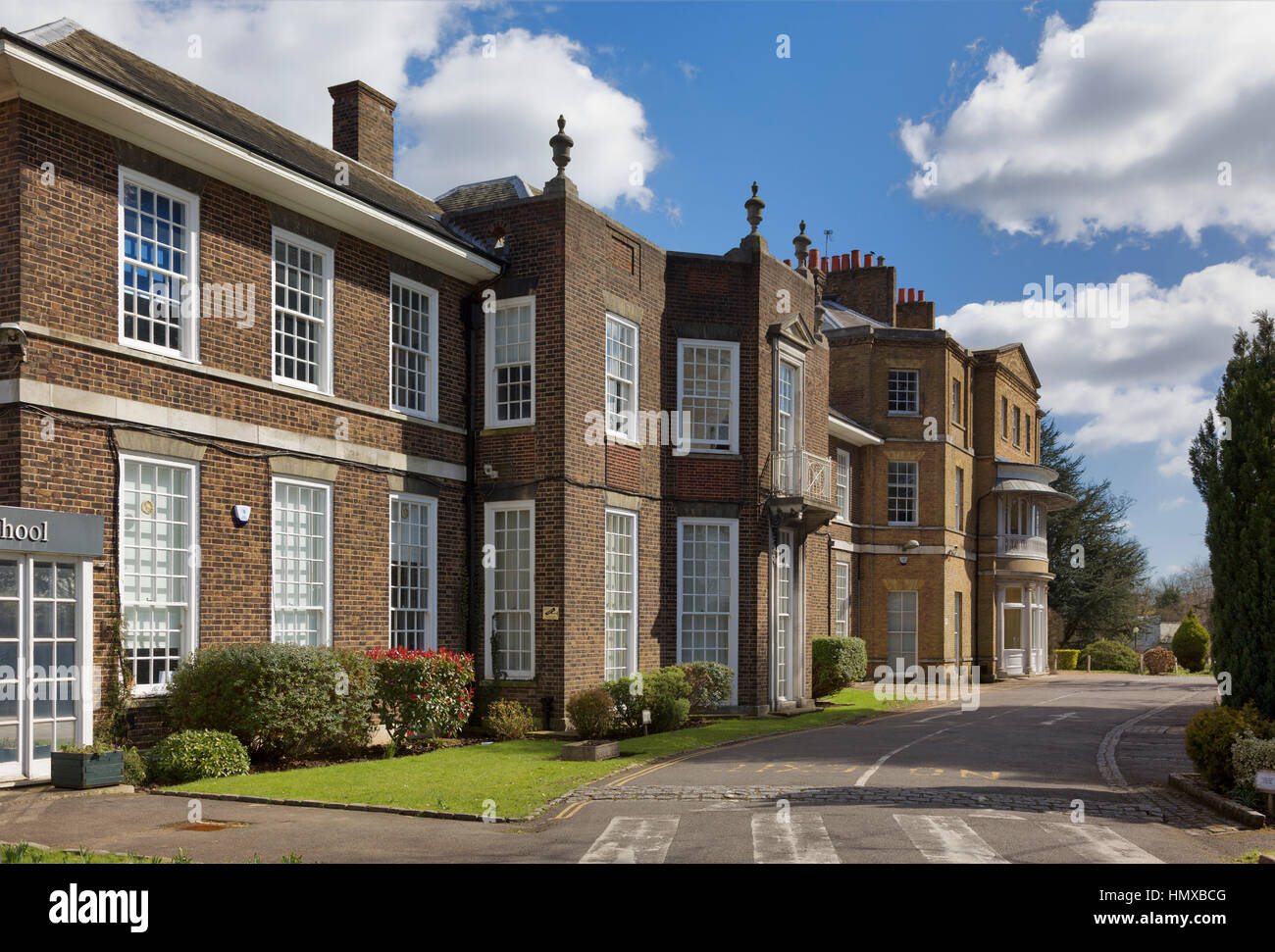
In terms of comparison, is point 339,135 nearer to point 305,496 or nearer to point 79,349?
point 305,496

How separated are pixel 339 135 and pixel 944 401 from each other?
2244 centimetres

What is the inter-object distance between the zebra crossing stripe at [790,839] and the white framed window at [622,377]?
1163 cm

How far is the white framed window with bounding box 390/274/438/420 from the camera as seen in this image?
63.5ft

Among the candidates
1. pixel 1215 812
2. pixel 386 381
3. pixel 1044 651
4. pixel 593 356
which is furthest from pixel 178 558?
pixel 1044 651

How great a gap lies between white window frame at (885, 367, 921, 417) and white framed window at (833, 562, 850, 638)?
219 inches

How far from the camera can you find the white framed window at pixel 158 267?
14.5m

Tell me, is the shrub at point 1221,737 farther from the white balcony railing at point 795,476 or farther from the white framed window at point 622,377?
the white framed window at point 622,377

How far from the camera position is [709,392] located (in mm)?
23953

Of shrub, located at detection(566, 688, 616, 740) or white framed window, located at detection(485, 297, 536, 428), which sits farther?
white framed window, located at detection(485, 297, 536, 428)

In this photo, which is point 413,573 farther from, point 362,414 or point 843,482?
point 843,482

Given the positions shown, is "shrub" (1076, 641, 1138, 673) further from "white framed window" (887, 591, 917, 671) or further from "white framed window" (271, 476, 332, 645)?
"white framed window" (271, 476, 332, 645)

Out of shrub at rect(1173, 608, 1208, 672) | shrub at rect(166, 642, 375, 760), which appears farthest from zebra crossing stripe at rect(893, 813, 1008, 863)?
shrub at rect(1173, 608, 1208, 672)

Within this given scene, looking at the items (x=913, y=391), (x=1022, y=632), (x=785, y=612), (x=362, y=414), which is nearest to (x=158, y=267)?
(x=362, y=414)

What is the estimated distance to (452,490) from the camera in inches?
804
